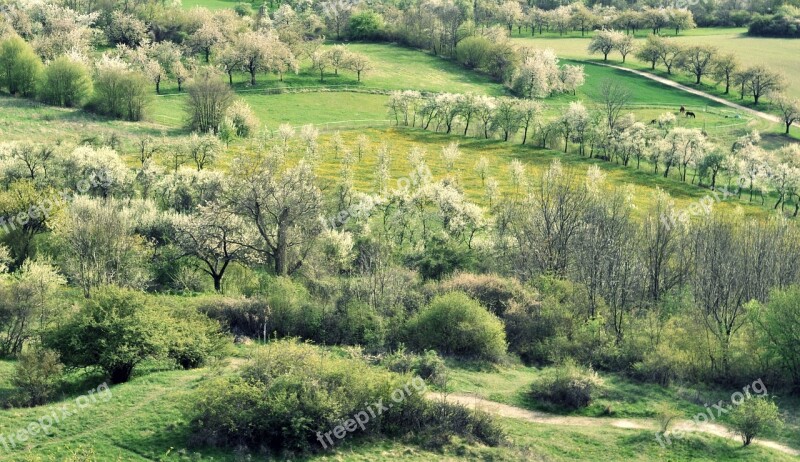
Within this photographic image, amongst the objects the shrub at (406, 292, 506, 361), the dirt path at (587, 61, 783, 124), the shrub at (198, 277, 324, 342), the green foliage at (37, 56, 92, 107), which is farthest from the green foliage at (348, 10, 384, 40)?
the shrub at (406, 292, 506, 361)

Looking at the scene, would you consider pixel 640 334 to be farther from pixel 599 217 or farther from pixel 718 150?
pixel 718 150

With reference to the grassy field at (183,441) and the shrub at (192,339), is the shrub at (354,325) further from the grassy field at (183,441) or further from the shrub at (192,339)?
the grassy field at (183,441)

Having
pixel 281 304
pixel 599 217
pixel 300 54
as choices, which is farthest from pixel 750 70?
pixel 281 304

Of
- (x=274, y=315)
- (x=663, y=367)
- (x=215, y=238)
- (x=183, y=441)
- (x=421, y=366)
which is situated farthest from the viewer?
(x=215, y=238)

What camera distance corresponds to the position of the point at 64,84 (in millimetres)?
121688

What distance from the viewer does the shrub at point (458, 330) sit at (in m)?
59.4

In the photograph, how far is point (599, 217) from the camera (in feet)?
245

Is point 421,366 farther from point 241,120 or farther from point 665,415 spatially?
point 241,120

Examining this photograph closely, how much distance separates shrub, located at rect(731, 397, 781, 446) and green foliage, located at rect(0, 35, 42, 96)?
347 feet

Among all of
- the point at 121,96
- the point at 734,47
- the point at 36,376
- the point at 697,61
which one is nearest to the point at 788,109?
the point at 697,61

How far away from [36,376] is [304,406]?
14850 millimetres

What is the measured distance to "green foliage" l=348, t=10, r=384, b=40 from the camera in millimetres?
183750

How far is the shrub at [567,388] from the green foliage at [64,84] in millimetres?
89534

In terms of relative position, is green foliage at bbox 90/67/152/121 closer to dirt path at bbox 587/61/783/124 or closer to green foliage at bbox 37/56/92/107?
green foliage at bbox 37/56/92/107
